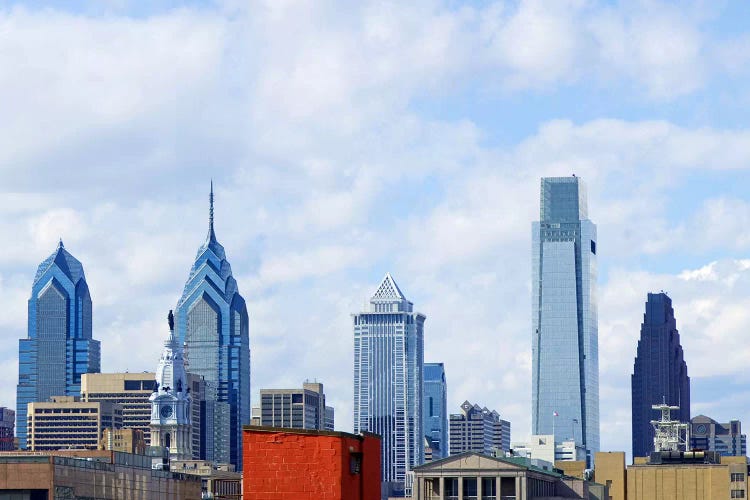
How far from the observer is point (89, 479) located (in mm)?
130250

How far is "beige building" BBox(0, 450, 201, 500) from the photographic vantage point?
4572 inches

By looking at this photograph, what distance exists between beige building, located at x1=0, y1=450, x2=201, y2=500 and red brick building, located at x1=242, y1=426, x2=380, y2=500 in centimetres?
5990

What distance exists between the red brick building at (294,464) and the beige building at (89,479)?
2358 inches

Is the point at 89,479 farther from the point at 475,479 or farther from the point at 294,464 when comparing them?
the point at 294,464

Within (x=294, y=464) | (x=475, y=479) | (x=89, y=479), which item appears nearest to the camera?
(x=294, y=464)

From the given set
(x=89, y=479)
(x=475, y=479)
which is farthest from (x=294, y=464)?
(x=475, y=479)

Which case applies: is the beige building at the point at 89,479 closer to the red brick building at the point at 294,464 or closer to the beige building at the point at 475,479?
the beige building at the point at 475,479

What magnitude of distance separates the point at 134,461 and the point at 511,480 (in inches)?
1896

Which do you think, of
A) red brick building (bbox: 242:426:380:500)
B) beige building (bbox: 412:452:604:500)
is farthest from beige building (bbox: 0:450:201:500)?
red brick building (bbox: 242:426:380:500)

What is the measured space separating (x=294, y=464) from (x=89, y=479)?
245 ft

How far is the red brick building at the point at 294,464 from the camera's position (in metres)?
57.8

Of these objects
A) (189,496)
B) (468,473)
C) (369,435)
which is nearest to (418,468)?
(468,473)

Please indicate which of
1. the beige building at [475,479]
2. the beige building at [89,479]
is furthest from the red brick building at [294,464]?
the beige building at [475,479]

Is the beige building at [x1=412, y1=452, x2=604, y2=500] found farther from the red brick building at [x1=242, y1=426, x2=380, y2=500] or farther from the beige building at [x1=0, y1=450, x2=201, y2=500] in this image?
the red brick building at [x1=242, y1=426, x2=380, y2=500]
